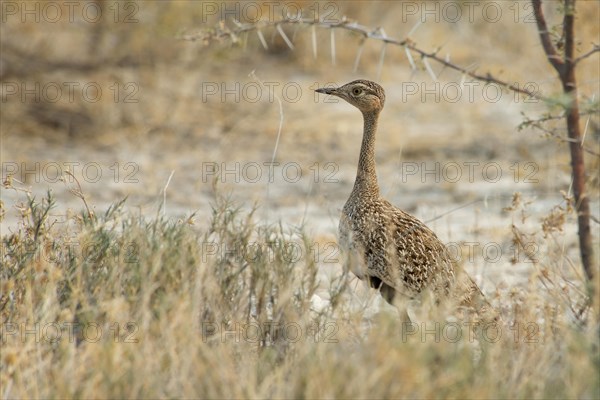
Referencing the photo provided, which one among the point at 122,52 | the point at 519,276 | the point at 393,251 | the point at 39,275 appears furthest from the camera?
the point at 122,52

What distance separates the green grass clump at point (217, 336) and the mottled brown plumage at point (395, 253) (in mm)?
342

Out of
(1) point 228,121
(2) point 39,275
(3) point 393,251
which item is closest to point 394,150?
(1) point 228,121

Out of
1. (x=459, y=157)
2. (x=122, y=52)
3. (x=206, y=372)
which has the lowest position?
(x=206, y=372)

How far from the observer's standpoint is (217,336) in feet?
13.7

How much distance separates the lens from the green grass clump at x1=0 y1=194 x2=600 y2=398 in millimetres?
3598

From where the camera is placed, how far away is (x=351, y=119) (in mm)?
11430

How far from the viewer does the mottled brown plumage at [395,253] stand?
5223 millimetres

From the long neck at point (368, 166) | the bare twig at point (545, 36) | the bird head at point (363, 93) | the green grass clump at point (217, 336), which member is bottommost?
the green grass clump at point (217, 336)

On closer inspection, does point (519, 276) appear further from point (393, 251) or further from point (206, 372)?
point (206, 372)

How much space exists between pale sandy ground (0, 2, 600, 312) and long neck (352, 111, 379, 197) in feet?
5.86

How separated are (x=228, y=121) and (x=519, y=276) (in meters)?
5.24

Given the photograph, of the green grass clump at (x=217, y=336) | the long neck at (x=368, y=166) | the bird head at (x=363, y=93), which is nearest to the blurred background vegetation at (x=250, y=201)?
the green grass clump at (x=217, y=336)

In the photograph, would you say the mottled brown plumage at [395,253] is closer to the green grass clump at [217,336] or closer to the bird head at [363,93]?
the green grass clump at [217,336]

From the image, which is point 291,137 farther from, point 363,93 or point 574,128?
point 574,128
